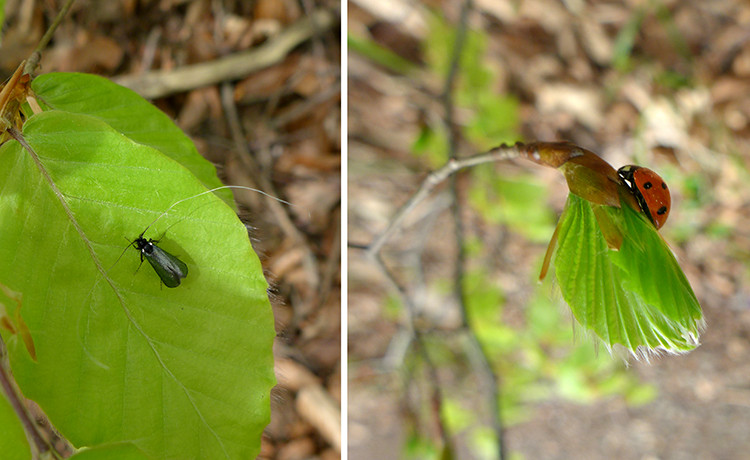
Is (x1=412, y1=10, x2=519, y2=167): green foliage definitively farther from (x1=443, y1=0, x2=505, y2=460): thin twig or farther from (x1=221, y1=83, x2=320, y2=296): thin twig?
(x1=221, y1=83, x2=320, y2=296): thin twig

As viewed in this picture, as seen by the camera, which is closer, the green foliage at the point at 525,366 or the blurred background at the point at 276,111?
the blurred background at the point at 276,111

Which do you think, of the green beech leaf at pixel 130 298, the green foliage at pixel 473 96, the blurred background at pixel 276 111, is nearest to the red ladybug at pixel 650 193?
the green beech leaf at pixel 130 298

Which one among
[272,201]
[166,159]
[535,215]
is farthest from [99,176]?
[535,215]

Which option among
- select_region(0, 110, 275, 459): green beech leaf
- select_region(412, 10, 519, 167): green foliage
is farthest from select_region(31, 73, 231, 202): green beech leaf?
select_region(412, 10, 519, 167): green foliage

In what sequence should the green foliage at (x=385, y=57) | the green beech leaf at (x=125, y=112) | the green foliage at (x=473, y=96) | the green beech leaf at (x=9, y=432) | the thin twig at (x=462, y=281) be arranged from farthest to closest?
1. the green foliage at (x=385, y=57)
2. the green foliage at (x=473, y=96)
3. the thin twig at (x=462, y=281)
4. the green beech leaf at (x=125, y=112)
5. the green beech leaf at (x=9, y=432)

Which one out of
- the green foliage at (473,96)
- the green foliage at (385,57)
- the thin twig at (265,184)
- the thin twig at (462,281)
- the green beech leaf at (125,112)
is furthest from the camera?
the green foliage at (385,57)

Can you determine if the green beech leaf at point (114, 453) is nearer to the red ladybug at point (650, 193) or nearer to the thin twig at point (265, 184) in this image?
the red ladybug at point (650, 193)

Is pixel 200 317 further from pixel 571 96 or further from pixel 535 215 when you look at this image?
pixel 571 96
